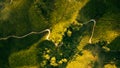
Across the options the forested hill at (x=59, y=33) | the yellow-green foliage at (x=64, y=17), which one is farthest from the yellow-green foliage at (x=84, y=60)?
the yellow-green foliage at (x=64, y=17)

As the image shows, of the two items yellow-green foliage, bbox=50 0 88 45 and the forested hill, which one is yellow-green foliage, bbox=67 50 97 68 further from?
yellow-green foliage, bbox=50 0 88 45

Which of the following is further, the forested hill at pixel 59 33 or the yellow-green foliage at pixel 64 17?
the yellow-green foliage at pixel 64 17

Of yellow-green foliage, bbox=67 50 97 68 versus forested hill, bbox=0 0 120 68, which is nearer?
forested hill, bbox=0 0 120 68

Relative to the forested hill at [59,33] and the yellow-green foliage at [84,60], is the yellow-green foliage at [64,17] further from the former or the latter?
the yellow-green foliage at [84,60]

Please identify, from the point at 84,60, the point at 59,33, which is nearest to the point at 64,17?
the point at 59,33

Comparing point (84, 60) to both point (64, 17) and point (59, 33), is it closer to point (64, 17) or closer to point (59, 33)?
point (59, 33)

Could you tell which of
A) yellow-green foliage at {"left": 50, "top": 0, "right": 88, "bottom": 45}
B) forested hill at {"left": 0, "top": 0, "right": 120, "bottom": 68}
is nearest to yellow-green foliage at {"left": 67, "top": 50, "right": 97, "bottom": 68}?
forested hill at {"left": 0, "top": 0, "right": 120, "bottom": 68}

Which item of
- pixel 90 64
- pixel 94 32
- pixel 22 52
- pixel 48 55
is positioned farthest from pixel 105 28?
pixel 22 52

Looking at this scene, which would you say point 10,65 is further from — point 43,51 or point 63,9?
point 63,9
